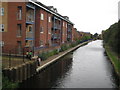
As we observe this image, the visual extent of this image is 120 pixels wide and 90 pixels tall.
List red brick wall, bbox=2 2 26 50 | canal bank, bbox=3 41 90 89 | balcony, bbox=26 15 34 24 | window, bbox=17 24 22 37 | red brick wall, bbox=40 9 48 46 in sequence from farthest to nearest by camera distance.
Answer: red brick wall, bbox=40 9 48 46 < balcony, bbox=26 15 34 24 < window, bbox=17 24 22 37 < red brick wall, bbox=2 2 26 50 < canal bank, bbox=3 41 90 89

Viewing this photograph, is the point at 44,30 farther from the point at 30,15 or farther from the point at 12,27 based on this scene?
the point at 12,27

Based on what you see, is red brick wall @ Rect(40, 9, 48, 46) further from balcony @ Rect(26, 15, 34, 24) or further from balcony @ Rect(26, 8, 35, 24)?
balcony @ Rect(26, 15, 34, 24)

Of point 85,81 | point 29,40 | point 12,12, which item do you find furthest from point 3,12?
point 85,81

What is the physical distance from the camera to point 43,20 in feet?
125

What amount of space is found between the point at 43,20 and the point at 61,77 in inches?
770

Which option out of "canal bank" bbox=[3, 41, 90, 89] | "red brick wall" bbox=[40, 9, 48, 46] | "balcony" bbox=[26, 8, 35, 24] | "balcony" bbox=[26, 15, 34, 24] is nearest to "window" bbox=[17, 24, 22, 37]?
"balcony" bbox=[26, 15, 34, 24]

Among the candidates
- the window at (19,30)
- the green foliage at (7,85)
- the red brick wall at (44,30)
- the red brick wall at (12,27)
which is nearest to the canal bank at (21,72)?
the green foliage at (7,85)

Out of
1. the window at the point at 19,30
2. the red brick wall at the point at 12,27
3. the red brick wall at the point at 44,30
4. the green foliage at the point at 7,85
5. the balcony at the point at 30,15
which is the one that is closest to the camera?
the green foliage at the point at 7,85

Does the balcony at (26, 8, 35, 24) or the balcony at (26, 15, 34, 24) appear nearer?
the balcony at (26, 15, 34, 24)

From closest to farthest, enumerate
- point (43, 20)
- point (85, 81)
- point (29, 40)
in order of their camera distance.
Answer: point (85, 81), point (29, 40), point (43, 20)

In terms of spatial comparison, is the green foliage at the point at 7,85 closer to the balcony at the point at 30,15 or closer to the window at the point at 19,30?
the window at the point at 19,30

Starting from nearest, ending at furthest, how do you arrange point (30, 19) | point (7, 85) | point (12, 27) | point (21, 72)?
point (7, 85)
point (21, 72)
point (12, 27)
point (30, 19)

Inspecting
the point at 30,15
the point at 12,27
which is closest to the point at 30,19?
the point at 30,15

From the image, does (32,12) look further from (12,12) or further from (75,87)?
(75,87)
